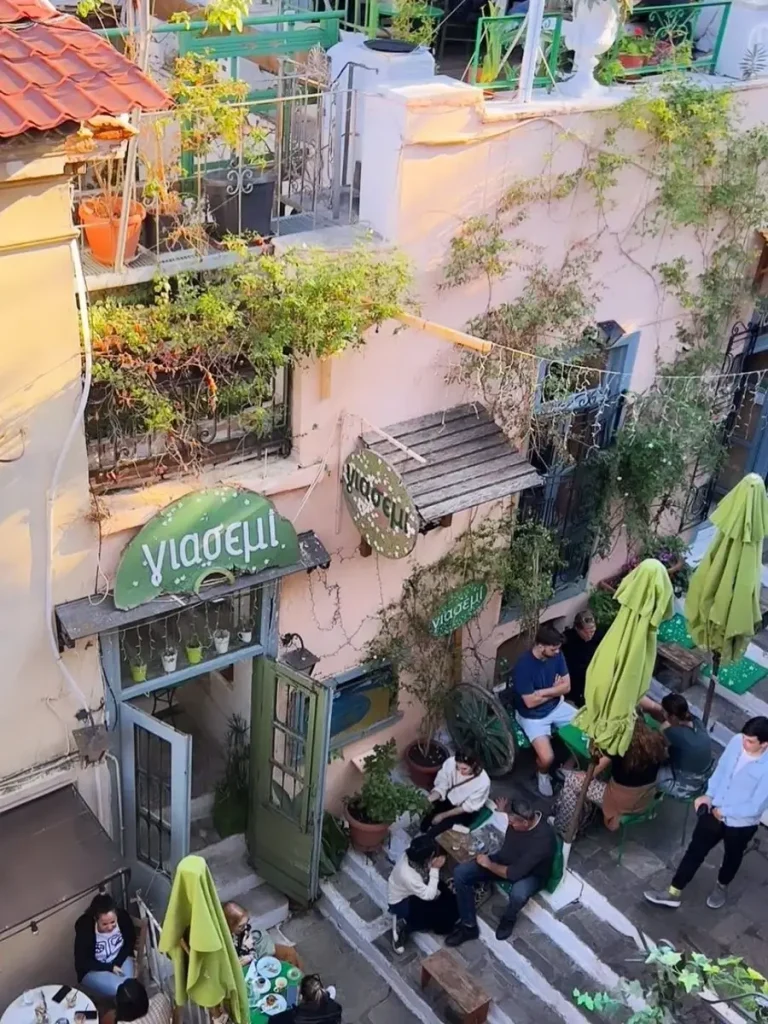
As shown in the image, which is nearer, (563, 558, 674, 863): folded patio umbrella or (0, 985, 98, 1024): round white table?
(0, 985, 98, 1024): round white table

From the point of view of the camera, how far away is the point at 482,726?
1066cm

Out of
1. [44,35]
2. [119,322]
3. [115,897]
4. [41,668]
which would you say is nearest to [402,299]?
[119,322]

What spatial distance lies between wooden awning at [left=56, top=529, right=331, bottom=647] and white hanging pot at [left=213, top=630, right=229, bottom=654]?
0.61 metres

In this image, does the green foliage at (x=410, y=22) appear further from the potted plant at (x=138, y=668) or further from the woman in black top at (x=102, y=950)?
the woman in black top at (x=102, y=950)

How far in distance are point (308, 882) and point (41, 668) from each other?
335 cm

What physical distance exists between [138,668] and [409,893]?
9.88ft

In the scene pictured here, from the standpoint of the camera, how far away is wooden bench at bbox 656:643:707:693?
1208cm

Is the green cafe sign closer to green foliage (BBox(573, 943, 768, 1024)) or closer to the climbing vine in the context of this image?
the climbing vine

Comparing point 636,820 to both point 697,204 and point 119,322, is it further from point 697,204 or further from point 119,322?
point 119,322

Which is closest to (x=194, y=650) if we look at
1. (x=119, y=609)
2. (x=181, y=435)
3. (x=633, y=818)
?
(x=119, y=609)

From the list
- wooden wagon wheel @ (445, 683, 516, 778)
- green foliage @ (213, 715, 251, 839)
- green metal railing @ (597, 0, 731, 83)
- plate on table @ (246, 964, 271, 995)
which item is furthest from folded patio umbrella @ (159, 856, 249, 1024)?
green metal railing @ (597, 0, 731, 83)

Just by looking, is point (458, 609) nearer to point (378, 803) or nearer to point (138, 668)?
point (378, 803)

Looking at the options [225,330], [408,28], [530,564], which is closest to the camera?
[225,330]

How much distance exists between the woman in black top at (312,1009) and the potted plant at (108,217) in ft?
18.1
